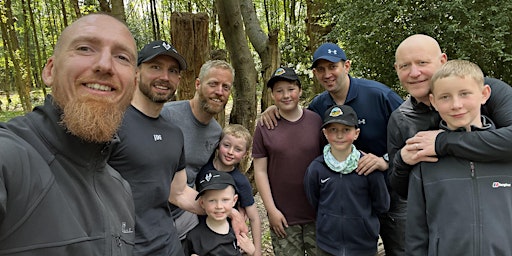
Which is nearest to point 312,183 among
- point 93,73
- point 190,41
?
point 93,73

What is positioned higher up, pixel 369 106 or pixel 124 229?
pixel 369 106

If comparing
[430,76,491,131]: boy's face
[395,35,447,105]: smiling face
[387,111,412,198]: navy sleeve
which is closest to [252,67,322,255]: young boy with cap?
[387,111,412,198]: navy sleeve

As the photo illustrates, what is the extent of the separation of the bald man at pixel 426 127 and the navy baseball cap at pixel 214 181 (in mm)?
1145

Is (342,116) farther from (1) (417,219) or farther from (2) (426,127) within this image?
(1) (417,219)

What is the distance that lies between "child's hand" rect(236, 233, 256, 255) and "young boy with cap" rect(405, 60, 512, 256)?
119 cm

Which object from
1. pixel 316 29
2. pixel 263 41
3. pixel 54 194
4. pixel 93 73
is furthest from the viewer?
pixel 316 29

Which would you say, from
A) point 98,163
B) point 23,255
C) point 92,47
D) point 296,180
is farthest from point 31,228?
point 296,180

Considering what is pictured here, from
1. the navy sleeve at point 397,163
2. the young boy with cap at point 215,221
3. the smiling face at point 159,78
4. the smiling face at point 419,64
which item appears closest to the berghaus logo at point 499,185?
the navy sleeve at point 397,163

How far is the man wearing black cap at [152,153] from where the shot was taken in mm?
2105

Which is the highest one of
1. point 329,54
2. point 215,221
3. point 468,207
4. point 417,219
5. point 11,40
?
point 11,40

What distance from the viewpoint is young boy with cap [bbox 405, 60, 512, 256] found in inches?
70.4

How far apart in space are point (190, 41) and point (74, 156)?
3477 mm

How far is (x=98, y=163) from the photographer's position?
4.28 ft

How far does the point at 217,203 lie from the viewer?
259 centimetres
